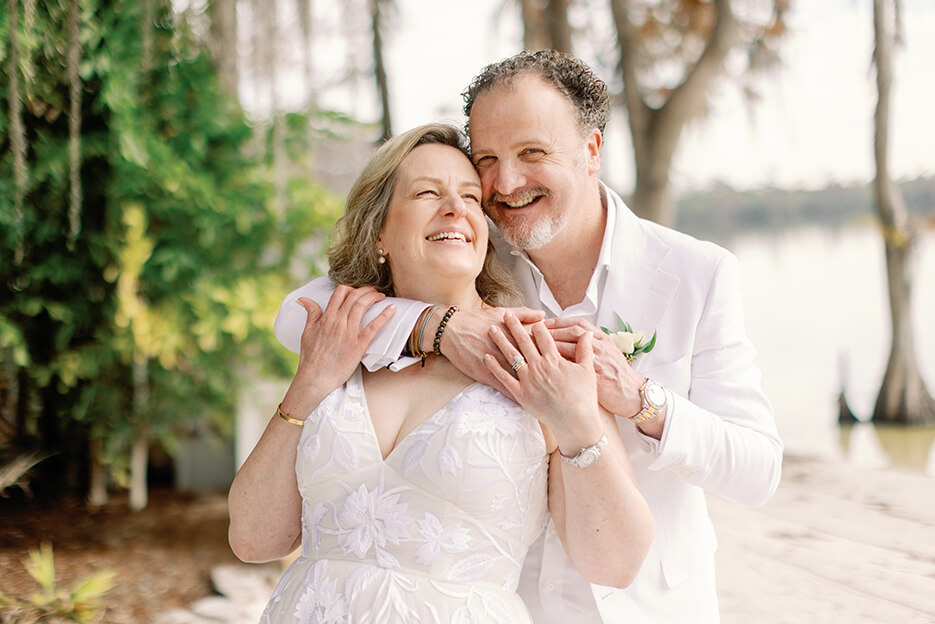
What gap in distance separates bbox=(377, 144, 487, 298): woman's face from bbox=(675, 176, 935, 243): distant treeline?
26.0 feet

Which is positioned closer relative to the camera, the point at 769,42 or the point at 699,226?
the point at 769,42

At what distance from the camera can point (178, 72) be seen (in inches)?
181

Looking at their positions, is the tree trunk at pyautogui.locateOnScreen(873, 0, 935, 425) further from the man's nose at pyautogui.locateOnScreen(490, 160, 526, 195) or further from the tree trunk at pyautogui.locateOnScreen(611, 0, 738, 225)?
the man's nose at pyautogui.locateOnScreen(490, 160, 526, 195)

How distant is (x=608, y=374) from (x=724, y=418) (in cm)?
41

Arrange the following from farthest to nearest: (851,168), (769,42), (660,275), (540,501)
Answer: (851,168)
(769,42)
(660,275)
(540,501)

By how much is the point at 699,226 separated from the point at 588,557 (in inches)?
734

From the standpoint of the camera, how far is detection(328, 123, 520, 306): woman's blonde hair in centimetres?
200

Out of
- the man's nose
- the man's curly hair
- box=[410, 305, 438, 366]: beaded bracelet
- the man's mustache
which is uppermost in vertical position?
the man's curly hair

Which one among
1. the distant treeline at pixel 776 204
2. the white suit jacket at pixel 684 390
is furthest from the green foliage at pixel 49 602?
the distant treeline at pixel 776 204

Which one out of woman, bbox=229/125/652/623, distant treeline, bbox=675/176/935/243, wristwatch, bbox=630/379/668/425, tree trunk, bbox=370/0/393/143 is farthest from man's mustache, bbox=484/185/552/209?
distant treeline, bbox=675/176/935/243

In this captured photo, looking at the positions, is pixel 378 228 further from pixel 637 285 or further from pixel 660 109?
pixel 660 109

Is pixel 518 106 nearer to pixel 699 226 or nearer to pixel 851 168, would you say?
pixel 851 168

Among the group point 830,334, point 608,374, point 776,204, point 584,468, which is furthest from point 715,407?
point 830,334

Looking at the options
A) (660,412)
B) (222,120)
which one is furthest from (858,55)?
(660,412)
